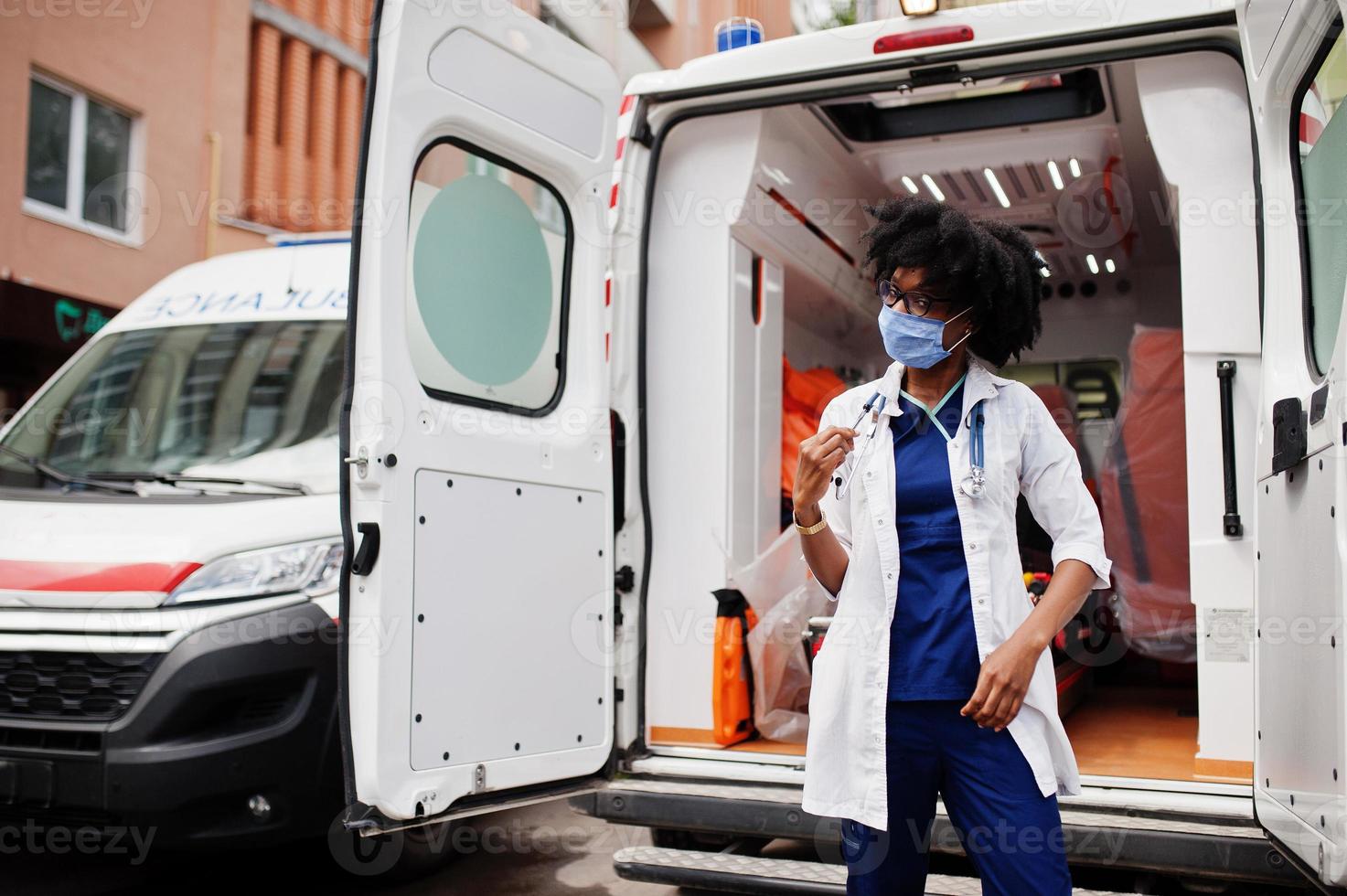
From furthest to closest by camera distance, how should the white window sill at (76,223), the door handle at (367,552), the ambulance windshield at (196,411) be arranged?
the white window sill at (76,223)
the ambulance windshield at (196,411)
the door handle at (367,552)

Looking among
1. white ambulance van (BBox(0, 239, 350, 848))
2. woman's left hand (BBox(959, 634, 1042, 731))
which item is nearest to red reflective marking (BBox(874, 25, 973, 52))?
woman's left hand (BBox(959, 634, 1042, 731))

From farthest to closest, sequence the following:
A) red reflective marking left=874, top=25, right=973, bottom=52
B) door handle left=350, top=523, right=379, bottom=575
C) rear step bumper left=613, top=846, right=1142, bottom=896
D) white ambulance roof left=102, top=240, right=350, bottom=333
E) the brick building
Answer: the brick building
white ambulance roof left=102, top=240, right=350, bottom=333
red reflective marking left=874, top=25, right=973, bottom=52
rear step bumper left=613, top=846, right=1142, bottom=896
door handle left=350, top=523, right=379, bottom=575

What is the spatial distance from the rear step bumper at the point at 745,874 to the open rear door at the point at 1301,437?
78cm

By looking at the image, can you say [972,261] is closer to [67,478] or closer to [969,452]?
[969,452]

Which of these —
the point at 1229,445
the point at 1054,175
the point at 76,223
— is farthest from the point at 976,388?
the point at 76,223

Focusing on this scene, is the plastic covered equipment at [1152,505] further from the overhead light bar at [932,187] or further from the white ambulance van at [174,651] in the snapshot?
the white ambulance van at [174,651]

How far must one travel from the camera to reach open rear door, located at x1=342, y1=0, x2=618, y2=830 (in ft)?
10.3

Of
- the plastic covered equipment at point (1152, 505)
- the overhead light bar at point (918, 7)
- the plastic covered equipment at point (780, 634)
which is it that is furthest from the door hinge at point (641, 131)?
the plastic covered equipment at point (1152, 505)

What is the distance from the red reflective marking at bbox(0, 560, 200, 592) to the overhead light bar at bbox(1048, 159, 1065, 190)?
13.2ft

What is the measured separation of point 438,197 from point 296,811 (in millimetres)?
1973

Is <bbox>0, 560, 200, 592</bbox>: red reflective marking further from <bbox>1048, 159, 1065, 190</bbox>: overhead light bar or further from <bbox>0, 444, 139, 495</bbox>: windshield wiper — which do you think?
<bbox>1048, 159, 1065, 190</bbox>: overhead light bar

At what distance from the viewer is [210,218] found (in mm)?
12992

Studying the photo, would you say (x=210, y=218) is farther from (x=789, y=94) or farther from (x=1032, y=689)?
(x=1032, y=689)

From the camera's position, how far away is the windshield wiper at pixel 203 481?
4336mm
